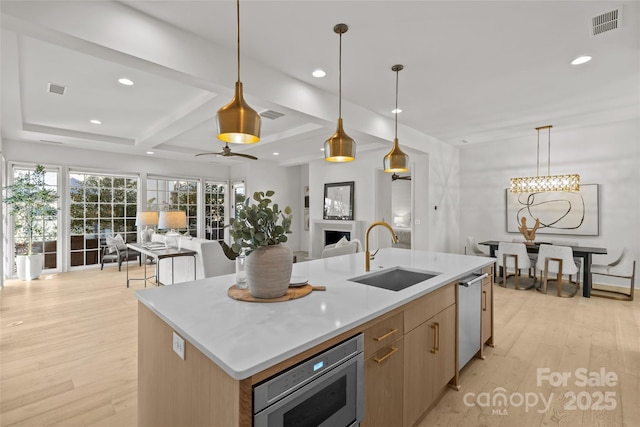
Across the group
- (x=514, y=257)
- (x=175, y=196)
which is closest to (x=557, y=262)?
(x=514, y=257)

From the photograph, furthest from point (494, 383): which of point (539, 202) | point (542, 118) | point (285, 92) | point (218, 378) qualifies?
point (539, 202)

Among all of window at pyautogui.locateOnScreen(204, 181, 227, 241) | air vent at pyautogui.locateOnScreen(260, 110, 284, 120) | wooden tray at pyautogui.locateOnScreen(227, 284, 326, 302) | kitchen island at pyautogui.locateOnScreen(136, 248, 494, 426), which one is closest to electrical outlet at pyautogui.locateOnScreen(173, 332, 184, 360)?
kitchen island at pyautogui.locateOnScreen(136, 248, 494, 426)

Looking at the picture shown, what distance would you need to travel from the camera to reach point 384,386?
1421mm

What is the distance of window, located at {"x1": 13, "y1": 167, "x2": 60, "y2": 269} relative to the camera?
5727 mm

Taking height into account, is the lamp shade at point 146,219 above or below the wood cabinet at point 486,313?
above

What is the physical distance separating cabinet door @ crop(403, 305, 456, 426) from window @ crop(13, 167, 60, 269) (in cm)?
697

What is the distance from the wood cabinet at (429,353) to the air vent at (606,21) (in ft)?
7.47

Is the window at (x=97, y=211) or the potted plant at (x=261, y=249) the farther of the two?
the window at (x=97, y=211)

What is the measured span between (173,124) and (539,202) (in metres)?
6.20

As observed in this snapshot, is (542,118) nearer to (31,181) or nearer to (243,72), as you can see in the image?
(243,72)

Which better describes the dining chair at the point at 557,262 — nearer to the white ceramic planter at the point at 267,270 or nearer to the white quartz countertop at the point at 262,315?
the white quartz countertop at the point at 262,315

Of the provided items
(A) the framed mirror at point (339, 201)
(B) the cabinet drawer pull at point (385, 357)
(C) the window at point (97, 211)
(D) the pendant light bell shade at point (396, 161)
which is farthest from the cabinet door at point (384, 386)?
(C) the window at point (97, 211)

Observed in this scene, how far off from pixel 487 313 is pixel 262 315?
2.25 meters

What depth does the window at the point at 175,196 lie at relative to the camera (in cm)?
736
